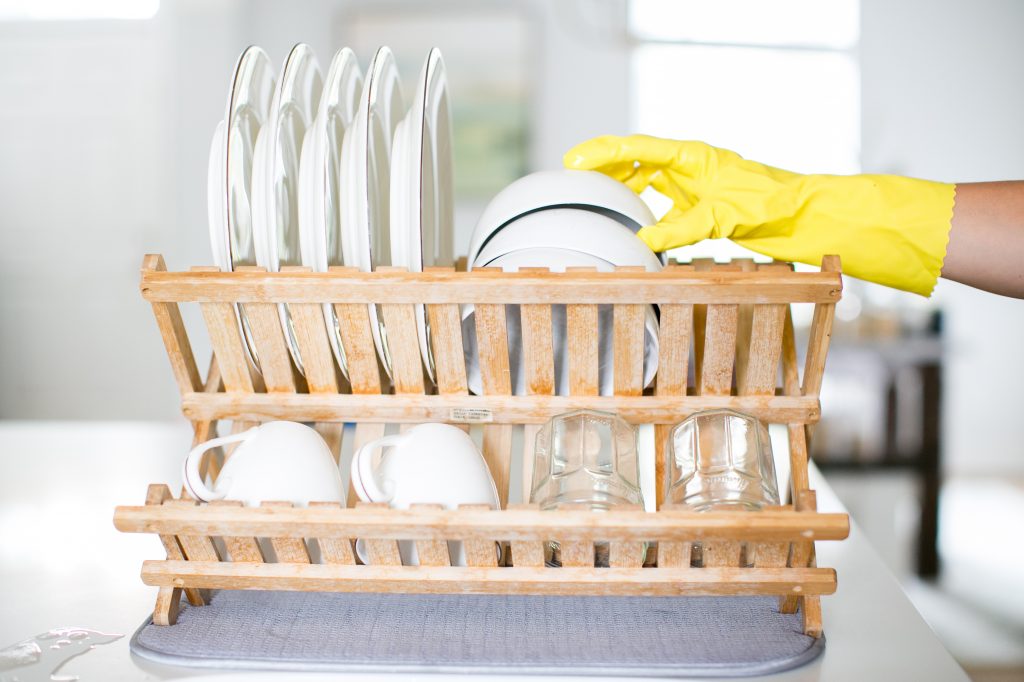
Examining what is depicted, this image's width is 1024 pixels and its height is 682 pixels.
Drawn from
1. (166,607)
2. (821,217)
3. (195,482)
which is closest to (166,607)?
(166,607)

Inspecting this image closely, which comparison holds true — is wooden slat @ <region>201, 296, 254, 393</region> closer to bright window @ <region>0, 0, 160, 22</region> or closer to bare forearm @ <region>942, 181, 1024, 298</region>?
bare forearm @ <region>942, 181, 1024, 298</region>

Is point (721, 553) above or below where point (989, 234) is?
below

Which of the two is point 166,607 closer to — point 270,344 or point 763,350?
point 270,344

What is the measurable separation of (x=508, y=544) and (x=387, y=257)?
0.42 m

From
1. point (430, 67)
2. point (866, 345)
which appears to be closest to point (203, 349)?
point (866, 345)

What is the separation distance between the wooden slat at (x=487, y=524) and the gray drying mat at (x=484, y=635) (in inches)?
3.3

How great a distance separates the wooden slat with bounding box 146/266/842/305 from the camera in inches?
23.9

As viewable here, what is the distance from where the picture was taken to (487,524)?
1.82ft

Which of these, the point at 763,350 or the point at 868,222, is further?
the point at 868,222

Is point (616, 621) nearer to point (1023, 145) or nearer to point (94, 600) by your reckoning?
point (94, 600)

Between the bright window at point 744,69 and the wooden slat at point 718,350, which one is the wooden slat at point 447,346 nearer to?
the wooden slat at point 718,350

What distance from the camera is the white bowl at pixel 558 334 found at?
26.8 inches

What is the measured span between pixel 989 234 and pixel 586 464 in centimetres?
44

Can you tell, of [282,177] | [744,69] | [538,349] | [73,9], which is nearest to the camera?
Result: [538,349]
